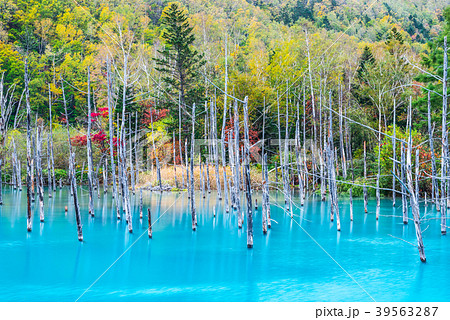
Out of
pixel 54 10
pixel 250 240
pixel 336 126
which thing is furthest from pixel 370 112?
pixel 54 10

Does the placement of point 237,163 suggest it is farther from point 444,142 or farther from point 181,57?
point 181,57

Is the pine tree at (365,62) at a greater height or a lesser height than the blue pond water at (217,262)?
greater

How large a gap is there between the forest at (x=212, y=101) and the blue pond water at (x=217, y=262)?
1806 millimetres

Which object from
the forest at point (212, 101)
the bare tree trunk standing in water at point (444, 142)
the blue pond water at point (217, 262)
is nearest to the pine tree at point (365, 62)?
the forest at point (212, 101)

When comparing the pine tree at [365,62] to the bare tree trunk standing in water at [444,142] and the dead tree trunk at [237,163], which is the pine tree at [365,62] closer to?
the bare tree trunk standing in water at [444,142]

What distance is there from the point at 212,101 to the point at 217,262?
14004mm

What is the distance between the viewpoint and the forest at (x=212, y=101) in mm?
21520

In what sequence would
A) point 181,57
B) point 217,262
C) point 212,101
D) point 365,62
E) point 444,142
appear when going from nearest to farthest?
point 217,262, point 444,142, point 212,101, point 181,57, point 365,62

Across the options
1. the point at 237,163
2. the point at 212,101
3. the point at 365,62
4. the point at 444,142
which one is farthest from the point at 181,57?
the point at 444,142

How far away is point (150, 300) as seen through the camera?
374 inches

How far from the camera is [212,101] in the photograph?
82.7ft

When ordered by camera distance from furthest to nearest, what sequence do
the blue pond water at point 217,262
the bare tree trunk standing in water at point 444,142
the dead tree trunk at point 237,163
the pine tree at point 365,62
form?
the pine tree at point 365,62
the bare tree trunk standing in water at point 444,142
the dead tree trunk at point 237,163
the blue pond water at point 217,262

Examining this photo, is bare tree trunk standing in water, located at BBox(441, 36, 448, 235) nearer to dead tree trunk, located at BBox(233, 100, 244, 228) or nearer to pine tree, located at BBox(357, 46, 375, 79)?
dead tree trunk, located at BBox(233, 100, 244, 228)
